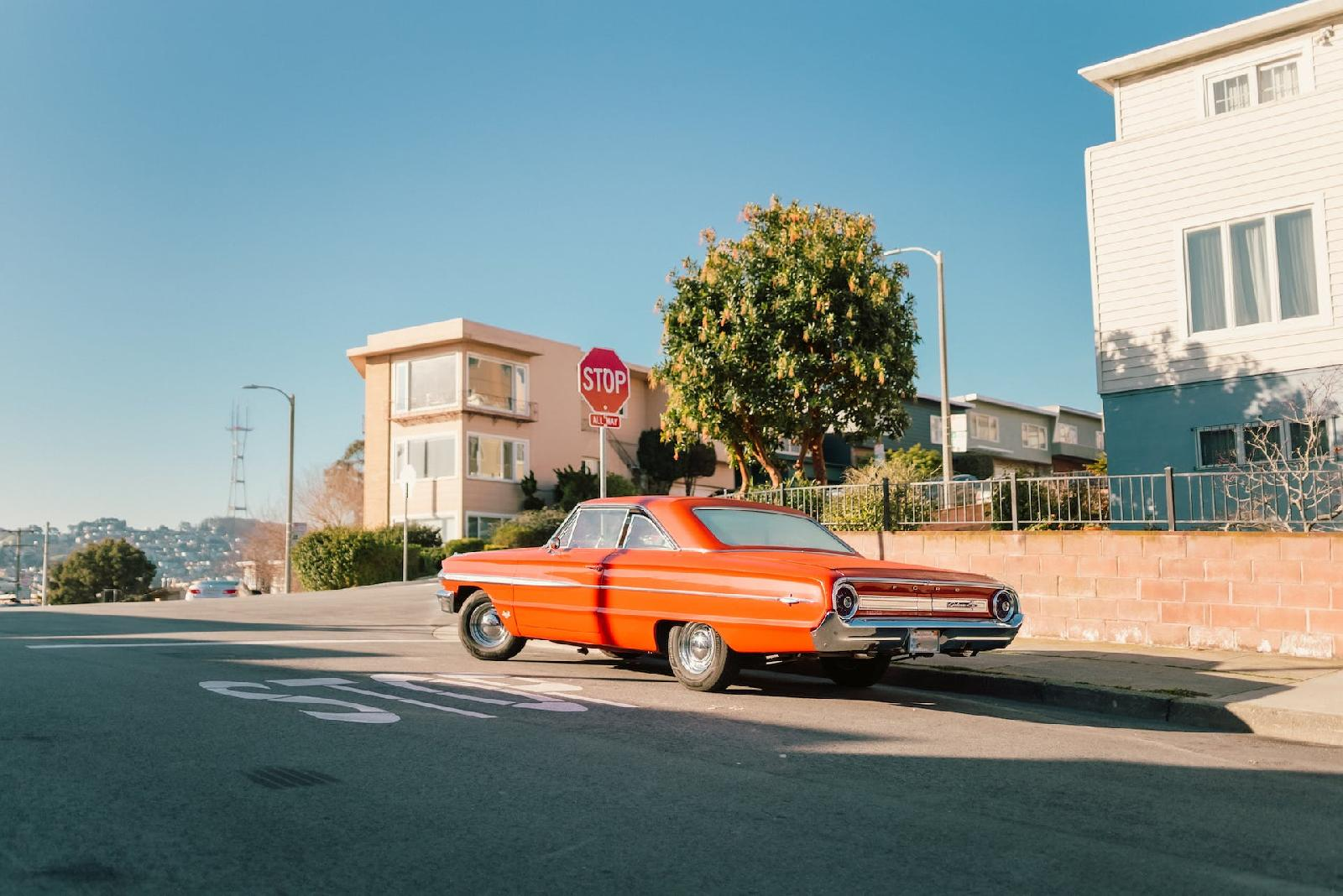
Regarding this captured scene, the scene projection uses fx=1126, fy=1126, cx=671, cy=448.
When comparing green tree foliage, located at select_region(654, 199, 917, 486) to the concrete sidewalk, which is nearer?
the concrete sidewalk

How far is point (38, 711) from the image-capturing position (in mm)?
7012

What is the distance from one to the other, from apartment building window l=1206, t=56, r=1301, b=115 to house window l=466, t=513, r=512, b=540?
100 ft

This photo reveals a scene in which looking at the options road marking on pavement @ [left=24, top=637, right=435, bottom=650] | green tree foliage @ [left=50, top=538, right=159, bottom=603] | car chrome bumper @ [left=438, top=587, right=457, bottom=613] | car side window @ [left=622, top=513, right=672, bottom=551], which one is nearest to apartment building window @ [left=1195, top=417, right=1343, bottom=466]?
car side window @ [left=622, top=513, right=672, bottom=551]

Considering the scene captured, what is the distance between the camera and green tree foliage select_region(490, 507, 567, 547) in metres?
36.1

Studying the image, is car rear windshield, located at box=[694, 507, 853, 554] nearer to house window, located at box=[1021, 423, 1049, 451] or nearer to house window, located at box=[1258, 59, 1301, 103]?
house window, located at box=[1258, 59, 1301, 103]

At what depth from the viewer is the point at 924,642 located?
8.02 m

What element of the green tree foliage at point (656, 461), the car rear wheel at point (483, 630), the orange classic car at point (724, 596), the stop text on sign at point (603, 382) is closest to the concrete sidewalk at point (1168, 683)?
the orange classic car at point (724, 596)

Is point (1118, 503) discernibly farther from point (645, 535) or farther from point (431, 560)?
point (431, 560)

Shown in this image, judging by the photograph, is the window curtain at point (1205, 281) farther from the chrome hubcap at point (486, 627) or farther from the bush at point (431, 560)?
the bush at point (431, 560)

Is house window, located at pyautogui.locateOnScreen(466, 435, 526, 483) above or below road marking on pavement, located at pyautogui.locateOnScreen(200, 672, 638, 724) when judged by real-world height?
above

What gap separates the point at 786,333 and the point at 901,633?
13.9 metres

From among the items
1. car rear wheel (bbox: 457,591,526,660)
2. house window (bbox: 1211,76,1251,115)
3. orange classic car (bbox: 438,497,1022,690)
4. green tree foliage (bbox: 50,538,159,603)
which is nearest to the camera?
orange classic car (bbox: 438,497,1022,690)

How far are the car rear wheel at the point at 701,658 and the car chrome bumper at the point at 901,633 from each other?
933 mm

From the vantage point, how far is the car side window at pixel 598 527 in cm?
967
